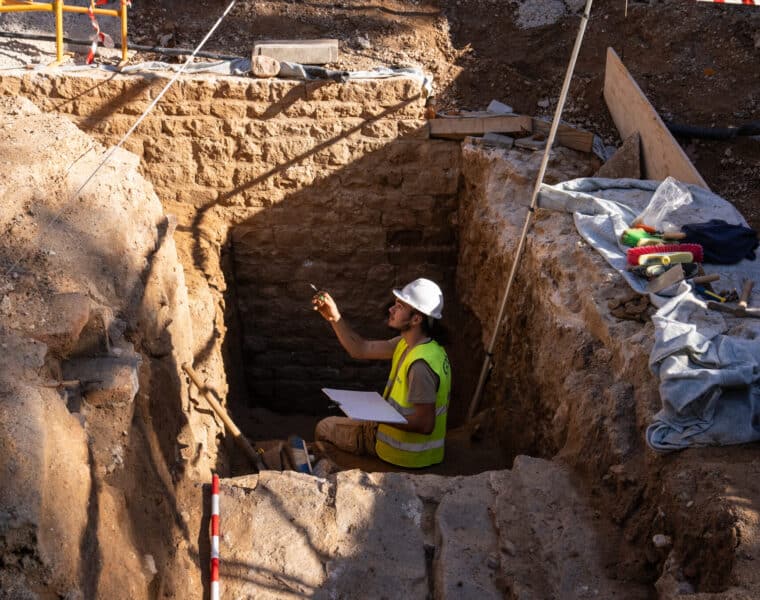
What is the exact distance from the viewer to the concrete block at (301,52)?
6875mm

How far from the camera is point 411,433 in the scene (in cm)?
520

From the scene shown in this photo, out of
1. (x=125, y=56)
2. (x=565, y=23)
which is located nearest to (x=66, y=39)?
(x=125, y=56)

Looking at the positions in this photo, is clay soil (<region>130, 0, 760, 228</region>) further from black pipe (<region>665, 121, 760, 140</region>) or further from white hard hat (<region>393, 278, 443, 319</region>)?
white hard hat (<region>393, 278, 443, 319</region>)

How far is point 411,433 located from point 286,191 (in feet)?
9.29

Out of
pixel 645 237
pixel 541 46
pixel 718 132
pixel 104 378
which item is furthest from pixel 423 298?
pixel 541 46

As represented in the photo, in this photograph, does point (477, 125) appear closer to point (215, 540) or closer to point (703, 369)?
point (703, 369)

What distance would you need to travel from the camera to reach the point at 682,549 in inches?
131

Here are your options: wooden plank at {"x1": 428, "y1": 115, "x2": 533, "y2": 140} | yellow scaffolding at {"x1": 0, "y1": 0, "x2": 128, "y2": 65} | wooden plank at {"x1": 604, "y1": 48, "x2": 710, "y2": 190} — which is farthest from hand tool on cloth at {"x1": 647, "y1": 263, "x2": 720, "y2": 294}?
yellow scaffolding at {"x1": 0, "y1": 0, "x2": 128, "y2": 65}

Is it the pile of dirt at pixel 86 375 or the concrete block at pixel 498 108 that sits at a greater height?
the concrete block at pixel 498 108

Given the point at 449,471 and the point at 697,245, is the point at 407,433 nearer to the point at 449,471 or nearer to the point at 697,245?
the point at 449,471

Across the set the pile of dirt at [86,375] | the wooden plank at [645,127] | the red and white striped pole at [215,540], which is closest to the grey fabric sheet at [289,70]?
the pile of dirt at [86,375]

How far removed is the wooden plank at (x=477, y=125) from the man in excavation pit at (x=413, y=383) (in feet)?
6.97

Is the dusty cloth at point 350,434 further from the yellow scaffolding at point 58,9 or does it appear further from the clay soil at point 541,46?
the yellow scaffolding at point 58,9

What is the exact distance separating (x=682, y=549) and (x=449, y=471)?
234 centimetres
